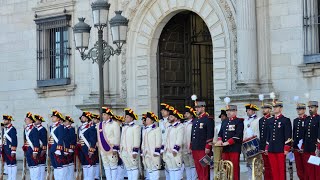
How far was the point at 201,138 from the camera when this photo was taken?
61.3 feet

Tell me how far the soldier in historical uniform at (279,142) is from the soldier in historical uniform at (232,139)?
83 centimetres

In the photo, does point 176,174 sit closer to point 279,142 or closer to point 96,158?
point 96,158

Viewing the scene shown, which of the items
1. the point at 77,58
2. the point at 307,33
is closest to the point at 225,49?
the point at 307,33

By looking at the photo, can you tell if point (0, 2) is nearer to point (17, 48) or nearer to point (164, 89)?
point (17, 48)

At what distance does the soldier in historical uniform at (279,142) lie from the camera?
1709cm

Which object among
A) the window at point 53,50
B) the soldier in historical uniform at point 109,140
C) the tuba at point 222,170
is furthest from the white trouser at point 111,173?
the window at point 53,50

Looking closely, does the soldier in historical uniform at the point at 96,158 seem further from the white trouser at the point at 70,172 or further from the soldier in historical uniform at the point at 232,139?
the soldier in historical uniform at the point at 232,139

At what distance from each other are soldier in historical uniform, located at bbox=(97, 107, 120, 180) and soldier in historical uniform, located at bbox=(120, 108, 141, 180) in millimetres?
419

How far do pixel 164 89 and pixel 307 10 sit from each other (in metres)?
6.04

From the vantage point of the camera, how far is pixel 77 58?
2538 cm

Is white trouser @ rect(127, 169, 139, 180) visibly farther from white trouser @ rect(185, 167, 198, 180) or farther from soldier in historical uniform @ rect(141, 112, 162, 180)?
white trouser @ rect(185, 167, 198, 180)

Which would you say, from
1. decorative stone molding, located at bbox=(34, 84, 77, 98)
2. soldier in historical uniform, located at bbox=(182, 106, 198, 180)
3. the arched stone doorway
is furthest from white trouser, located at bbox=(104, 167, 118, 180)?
decorative stone molding, located at bbox=(34, 84, 77, 98)

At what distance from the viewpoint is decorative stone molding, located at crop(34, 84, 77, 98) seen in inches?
1005

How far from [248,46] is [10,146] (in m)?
6.89
